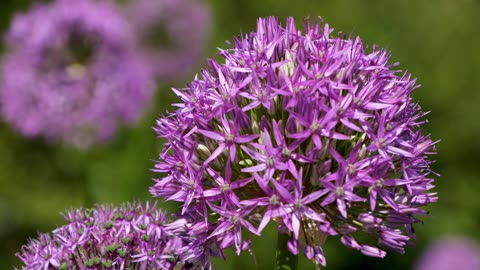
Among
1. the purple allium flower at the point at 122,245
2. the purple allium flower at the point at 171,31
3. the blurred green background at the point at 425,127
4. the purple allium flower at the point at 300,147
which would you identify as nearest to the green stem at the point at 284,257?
the purple allium flower at the point at 300,147

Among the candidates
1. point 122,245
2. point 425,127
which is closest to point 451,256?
point 425,127

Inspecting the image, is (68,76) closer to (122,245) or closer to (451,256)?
(122,245)

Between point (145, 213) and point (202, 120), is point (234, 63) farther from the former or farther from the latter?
point (145, 213)

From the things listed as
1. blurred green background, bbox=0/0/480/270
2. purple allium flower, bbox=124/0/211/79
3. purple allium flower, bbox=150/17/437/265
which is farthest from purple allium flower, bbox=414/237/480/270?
purple allium flower, bbox=150/17/437/265

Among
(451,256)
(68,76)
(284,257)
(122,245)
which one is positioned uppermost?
(68,76)

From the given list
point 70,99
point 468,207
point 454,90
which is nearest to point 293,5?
point 454,90

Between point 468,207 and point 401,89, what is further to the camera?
point 468,207

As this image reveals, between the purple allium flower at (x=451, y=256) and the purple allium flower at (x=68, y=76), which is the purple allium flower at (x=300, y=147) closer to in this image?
the purple allium flower at (x=68, y=76)
